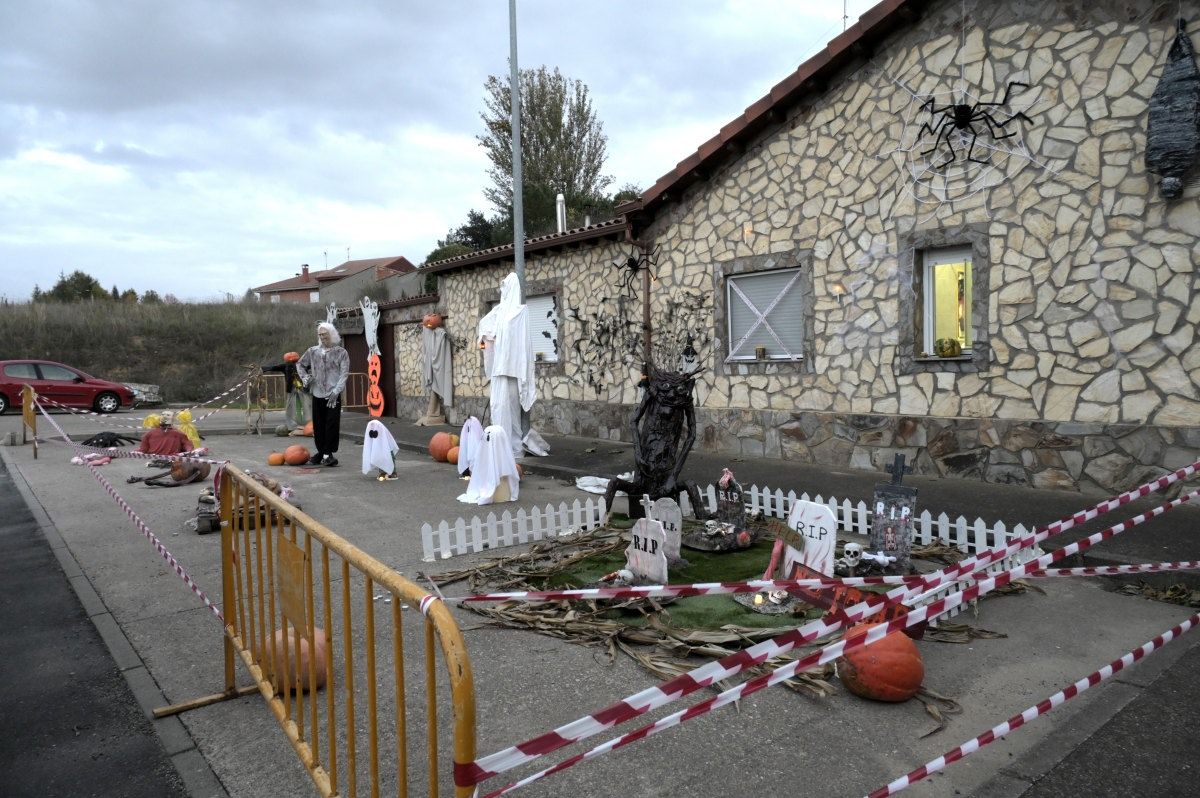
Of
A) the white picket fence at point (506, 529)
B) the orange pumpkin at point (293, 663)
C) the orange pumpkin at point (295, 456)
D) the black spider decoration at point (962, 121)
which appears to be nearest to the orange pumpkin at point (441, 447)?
the orange pumpkin at point (295, 456)

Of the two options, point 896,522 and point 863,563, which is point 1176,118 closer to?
point 896,522

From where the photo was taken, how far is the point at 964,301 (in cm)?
848

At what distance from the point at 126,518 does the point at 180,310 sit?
2908cm

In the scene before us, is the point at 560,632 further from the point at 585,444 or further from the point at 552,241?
the point at 552,241

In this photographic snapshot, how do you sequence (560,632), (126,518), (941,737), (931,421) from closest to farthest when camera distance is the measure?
1. (941,737)
2. (560,632)
3. (126,518)
4. (931,421)

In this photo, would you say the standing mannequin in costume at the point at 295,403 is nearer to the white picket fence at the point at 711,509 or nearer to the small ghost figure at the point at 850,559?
the white picket fence at the point at 711,509

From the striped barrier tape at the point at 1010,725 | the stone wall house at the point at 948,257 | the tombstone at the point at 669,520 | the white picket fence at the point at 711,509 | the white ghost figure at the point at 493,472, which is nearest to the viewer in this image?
the striped barrier tape at the point at 1010,725

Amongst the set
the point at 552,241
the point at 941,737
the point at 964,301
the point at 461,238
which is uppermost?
the point at 461,238

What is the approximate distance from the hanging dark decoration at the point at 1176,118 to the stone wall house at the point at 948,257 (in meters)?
0.20

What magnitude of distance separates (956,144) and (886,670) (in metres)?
6.80

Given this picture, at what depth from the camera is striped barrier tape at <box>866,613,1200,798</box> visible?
2.61m

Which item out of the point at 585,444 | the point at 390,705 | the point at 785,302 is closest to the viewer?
the point at 390,705

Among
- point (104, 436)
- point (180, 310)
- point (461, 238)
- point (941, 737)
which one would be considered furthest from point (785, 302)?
point (180, 310)

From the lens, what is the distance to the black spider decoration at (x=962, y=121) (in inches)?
310
